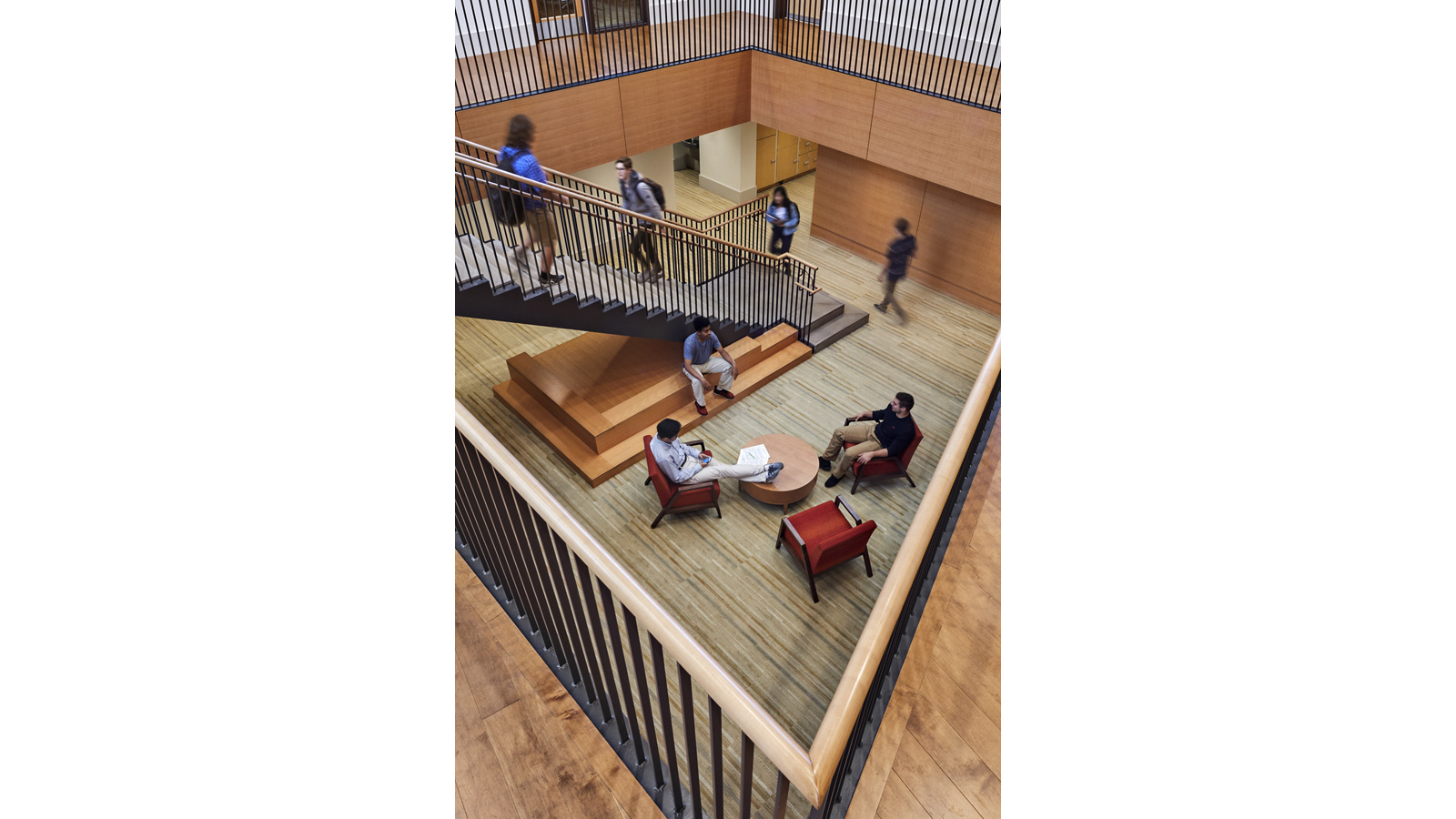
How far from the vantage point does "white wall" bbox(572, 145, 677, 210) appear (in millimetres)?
9109

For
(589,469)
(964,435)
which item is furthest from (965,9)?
(964,435)

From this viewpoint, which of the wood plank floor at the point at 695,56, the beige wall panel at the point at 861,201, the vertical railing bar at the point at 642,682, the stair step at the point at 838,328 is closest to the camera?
the vertical railing bar at the point at 642,682

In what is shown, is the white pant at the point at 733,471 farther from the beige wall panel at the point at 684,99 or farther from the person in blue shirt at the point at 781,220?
the beige wall panel at the point at 684,99

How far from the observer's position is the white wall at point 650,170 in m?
9.11

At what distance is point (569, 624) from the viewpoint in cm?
204

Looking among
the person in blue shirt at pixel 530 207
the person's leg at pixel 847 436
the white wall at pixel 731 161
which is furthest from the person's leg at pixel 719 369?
the white wall at pixel 731 161

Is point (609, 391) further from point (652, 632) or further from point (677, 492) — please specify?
point (652, 632)

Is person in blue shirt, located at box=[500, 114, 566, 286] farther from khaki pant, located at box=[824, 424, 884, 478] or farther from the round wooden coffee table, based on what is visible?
khaki pant, located at box=[824, 424, 884, 478]

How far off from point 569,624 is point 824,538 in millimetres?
2664

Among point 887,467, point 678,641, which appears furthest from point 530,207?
point 678,641

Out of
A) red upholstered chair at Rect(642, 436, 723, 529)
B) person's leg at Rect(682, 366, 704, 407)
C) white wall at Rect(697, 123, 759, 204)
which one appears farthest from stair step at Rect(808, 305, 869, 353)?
white wall at Rect(697, 123, 759, 204)

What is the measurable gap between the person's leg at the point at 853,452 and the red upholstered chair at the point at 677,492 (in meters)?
1.20

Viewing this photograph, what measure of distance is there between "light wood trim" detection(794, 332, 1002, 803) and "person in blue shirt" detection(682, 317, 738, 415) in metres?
4.11

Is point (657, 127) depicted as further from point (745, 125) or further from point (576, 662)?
point (576, 662)
